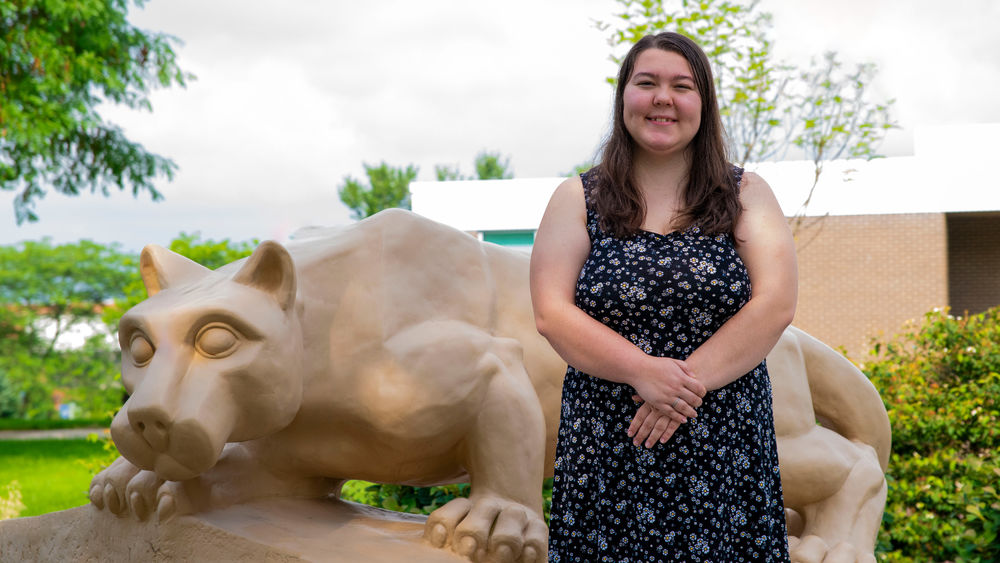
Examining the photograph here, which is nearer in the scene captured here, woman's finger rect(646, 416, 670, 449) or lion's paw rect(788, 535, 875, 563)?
woman's finger rect(646, 416, 670, 449)

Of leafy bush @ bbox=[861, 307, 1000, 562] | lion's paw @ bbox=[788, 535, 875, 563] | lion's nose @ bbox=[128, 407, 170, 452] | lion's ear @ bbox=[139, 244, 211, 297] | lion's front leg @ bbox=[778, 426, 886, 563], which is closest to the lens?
lion's nose @ bbox=[128, 407, 170, 452]

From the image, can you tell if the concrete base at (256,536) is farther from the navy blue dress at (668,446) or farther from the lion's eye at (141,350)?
the navy blue dress at (668,446)

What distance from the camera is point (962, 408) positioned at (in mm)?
6840

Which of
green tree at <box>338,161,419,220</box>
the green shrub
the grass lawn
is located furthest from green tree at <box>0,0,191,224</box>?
green tree at <box>338,161,419,220</box>

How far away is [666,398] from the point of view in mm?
2234

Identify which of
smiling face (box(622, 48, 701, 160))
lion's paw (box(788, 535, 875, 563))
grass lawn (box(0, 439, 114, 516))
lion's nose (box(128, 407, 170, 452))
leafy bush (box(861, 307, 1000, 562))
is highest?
smiling face (box(622, 48, 701, 160))

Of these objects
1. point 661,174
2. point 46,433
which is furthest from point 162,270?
point 46,433

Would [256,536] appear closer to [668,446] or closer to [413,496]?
[668,446]

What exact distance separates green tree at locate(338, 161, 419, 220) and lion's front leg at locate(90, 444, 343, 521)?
134ft

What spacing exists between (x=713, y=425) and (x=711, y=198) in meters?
0.57

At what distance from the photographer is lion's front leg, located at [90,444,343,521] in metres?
3.12

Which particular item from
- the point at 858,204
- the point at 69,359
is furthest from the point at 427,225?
the point at 69,359

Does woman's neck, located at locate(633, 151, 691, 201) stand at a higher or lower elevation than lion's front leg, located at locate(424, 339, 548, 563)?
higher

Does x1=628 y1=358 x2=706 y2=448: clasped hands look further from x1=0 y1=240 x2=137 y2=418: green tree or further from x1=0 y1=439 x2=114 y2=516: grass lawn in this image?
x1=0 y1=240 x2=137 y2=418: green tree
